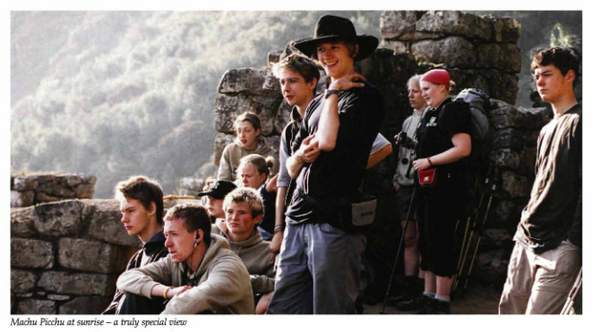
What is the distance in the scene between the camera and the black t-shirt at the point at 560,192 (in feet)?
11.7

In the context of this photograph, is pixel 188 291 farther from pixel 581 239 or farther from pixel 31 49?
pixel 31 49

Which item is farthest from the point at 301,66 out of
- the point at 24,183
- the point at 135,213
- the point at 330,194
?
the point at 24,183

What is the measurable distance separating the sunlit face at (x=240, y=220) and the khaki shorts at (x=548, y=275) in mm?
1467

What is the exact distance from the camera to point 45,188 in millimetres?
11312

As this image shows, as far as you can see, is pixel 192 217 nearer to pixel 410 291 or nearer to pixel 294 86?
pixel 294 86

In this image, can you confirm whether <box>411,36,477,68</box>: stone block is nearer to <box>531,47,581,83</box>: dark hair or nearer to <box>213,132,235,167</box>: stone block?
<box>213,132,235,167</box>: stone block

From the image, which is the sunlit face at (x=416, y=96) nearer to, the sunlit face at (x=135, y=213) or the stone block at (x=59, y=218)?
the sunlit face at (x=135, y=213)

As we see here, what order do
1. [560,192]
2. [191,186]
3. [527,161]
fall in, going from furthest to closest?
[191,186], [527,161], [560,192]

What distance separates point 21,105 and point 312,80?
27534mm

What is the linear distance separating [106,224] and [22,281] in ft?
2.75

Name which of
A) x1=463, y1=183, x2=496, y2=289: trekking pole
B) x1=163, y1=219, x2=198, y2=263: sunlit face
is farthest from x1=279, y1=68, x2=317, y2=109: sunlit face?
x1=463, y1=183, x2=496, y2=289: trekking pole

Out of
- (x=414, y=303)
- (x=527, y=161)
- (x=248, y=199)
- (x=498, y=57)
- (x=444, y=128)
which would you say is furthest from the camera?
(x=498, y=57)

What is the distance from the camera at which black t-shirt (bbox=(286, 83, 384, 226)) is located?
3657 millimetres

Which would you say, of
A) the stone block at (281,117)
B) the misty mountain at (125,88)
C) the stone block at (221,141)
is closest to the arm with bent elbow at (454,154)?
the stone block at (281,117)
